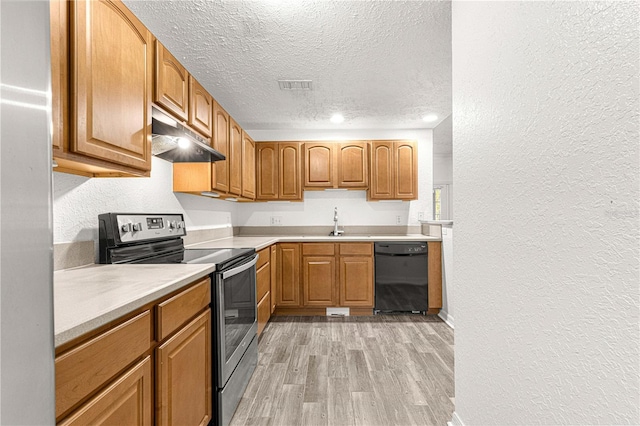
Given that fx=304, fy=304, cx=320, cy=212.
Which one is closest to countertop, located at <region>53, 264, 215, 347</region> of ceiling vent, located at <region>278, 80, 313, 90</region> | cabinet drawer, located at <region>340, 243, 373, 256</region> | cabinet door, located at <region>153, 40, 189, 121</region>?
cabinet door, located at <region>153, 40, 189, 121</region>

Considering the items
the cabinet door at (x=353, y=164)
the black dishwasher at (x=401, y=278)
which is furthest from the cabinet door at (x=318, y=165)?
the black dishwasher at (x=401, y=278)

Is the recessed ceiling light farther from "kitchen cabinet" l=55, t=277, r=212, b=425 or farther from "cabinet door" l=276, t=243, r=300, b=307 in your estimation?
"kitchen cabinet" l=55, t=277, r=212, b=425

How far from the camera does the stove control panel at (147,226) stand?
174 cm

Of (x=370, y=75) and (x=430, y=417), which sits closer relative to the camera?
(x=430, y=417)

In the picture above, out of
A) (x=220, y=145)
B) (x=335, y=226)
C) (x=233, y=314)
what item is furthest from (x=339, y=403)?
(x=335, y=226)

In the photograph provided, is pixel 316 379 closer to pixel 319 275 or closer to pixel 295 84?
pixel 319 275

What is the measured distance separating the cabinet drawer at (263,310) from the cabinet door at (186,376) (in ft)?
3.78

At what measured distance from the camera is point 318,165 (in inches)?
155

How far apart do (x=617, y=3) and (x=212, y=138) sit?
2351mm

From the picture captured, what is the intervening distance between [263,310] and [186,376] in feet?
5.18

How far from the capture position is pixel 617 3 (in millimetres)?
669

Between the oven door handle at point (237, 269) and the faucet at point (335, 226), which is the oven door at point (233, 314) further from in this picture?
the faucet at point (335, 226)

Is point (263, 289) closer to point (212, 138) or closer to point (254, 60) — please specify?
Answer: point (212, 138)

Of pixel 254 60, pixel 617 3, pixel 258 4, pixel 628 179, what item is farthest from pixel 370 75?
pixel 628 179
